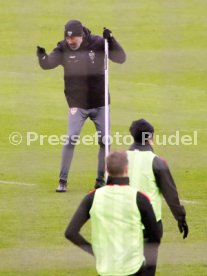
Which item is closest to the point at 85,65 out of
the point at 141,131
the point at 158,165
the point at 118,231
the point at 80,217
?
the point at 141,131

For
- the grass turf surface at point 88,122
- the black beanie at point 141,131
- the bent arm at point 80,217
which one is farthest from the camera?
the grass turf surface at point 88,122

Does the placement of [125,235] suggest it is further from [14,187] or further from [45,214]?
[14,187]

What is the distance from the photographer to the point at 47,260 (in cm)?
778

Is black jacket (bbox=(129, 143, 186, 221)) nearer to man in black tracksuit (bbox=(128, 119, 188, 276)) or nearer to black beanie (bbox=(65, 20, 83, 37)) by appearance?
man in black tracksuit (bbox=(128, 119, 188, 276))

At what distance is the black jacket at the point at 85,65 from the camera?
1011 cm

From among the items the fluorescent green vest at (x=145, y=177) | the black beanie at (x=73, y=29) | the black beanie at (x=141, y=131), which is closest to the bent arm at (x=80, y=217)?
the fluorescent green vest at (x=145, y=177)

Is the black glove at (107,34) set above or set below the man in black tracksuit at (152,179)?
above

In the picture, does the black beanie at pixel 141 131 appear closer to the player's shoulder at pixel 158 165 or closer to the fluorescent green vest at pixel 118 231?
the player's shoulder at pixel 158 165

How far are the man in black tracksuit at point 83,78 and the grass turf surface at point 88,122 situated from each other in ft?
1.29

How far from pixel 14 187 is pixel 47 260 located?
2862mm

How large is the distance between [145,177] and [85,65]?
3.57m

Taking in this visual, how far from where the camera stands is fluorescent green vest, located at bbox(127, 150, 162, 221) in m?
6.73

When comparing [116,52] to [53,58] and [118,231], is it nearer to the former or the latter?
[53,58]

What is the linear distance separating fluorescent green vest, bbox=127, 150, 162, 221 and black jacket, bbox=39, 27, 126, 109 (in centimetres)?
337
